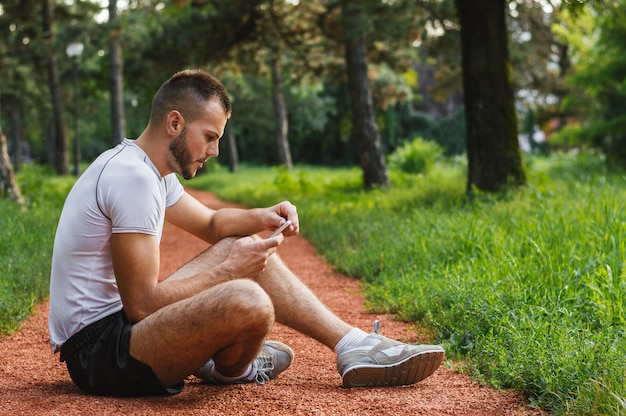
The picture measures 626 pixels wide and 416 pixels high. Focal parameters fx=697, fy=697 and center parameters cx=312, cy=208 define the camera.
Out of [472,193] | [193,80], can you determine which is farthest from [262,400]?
[472,193]

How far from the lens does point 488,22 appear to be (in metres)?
10.4

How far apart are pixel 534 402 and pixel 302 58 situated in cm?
1692

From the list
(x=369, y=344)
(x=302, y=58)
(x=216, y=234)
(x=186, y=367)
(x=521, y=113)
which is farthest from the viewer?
(x=521, y=113)

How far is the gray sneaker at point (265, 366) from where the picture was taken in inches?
144

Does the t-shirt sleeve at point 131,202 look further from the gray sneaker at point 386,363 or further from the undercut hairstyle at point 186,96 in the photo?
the gray sneaker at point 386,363

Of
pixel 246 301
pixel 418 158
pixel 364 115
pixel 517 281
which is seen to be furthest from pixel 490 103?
pixel 418 158

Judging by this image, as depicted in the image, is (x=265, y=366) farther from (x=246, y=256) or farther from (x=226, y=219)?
(x=226, y=219)

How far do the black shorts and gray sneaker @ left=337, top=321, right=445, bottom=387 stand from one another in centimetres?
85

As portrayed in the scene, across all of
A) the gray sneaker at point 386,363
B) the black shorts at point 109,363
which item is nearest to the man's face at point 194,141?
the black shorts at point 109,363

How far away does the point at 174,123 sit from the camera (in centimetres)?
336

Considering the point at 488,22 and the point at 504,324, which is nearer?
the point at 504,324

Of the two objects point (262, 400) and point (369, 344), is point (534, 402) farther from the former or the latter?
point (262, 400)

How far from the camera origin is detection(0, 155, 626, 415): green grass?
3479 mm

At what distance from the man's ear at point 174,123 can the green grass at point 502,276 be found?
2041mm
